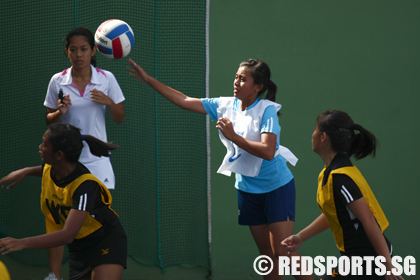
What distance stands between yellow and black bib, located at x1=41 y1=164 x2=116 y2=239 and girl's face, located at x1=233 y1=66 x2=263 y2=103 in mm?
1136

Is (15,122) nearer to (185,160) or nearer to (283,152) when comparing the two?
(185,160)

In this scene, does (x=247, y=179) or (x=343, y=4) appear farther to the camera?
(x=343, y=4)

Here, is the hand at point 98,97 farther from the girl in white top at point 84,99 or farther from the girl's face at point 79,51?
the girl's face at point 79,51

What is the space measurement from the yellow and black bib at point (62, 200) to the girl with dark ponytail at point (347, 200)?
1.09 metres

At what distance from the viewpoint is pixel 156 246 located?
15.1 ft

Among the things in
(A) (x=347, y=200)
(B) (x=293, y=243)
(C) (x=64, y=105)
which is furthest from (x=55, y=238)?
(A) (x=347, y=200)

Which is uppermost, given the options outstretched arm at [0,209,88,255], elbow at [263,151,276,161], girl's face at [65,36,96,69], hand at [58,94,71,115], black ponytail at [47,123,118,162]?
girl's face at [65,36,96,69]

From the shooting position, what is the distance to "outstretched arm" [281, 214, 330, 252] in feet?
9.14

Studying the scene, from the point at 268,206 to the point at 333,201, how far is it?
0.84 meters

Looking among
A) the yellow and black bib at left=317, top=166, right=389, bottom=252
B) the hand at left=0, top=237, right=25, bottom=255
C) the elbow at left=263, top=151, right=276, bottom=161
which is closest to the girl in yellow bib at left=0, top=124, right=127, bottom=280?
the hand at left=0, top=237, right=25, bottom=255

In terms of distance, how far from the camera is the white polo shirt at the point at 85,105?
3576 millimetres

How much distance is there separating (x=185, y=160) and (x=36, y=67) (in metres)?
1.58

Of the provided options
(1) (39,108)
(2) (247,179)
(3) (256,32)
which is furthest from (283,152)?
(1) (39,108)

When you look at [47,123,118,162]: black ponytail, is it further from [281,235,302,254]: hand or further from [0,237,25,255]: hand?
[281,235,302,254]: hand
